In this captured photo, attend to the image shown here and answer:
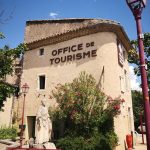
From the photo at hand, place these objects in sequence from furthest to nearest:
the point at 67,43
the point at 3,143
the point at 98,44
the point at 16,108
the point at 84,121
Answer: the point at 16,108
the point at 67,43
the point at 98,44
the point at 3,143
the point at 84,121

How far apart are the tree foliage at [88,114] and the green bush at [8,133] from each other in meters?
4.86

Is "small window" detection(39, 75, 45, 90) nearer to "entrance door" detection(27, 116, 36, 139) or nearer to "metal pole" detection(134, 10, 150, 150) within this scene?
"entrance door" detection(27, 116, 36, 139)

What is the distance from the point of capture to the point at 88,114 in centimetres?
1441

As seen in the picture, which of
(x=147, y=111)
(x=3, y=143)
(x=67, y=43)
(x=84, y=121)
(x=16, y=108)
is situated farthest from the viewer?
(x=16, y=108)

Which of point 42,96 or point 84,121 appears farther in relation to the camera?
point 42,96

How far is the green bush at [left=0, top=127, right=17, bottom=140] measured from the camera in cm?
1726

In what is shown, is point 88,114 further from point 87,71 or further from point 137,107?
point 137,107

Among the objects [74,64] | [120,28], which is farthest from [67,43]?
[120,28]

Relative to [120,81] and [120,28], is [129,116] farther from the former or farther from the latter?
[120,28]

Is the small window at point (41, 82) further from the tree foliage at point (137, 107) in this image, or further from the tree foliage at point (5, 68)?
the tree foliage at point (137, 107)

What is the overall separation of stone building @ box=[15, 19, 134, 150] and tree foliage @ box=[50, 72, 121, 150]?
38.3 inches

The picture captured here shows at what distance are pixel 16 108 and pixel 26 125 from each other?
2.20 meters

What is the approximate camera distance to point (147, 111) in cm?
439

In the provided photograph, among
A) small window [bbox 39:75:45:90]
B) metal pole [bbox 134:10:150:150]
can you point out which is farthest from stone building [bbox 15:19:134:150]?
metal pole [bbox 134:10:150:150]
